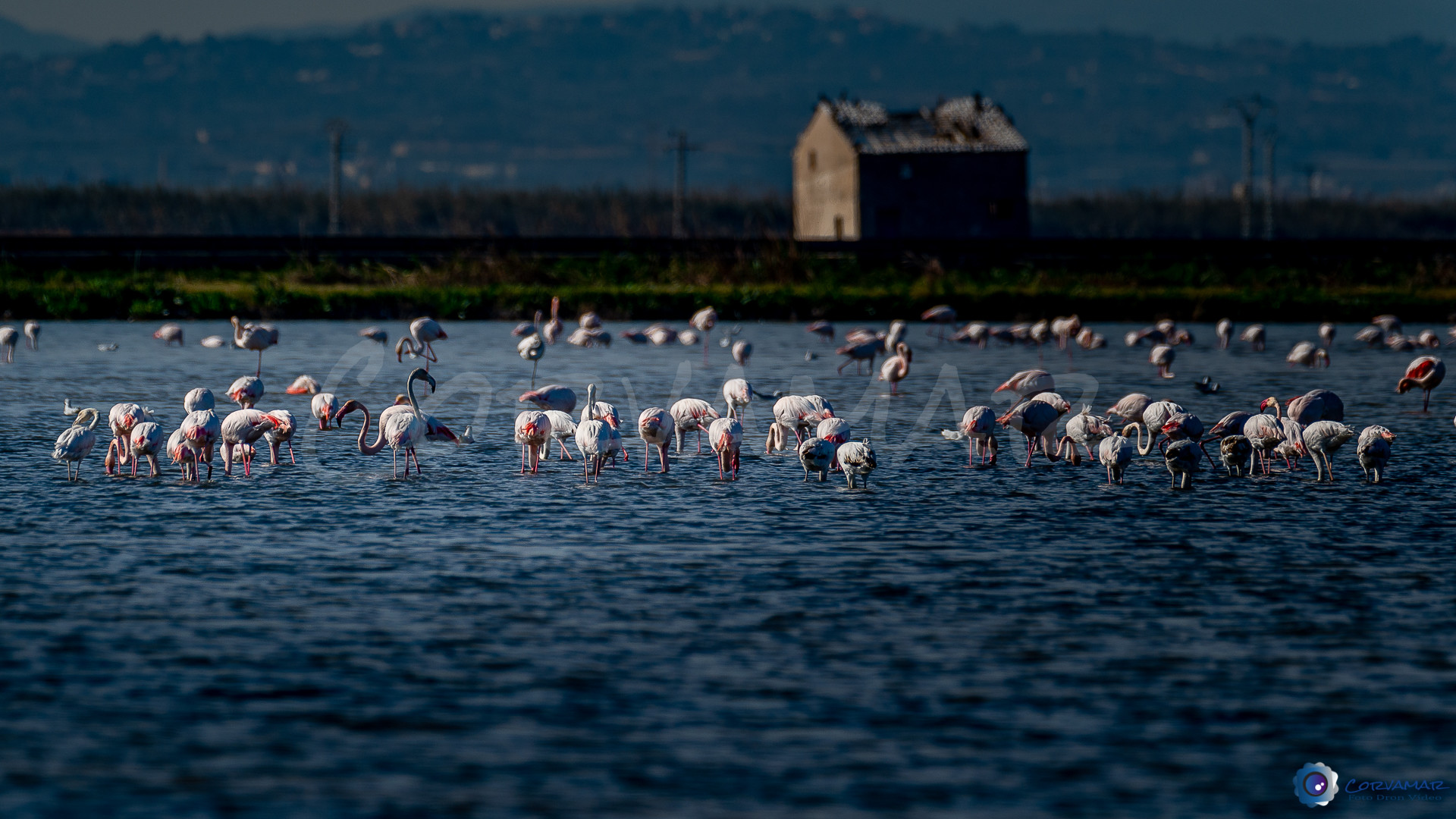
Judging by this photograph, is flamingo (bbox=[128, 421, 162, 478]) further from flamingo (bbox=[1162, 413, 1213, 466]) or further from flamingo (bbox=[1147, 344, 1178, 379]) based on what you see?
flamingo (bbox=[1147, 344, 1178, 379])

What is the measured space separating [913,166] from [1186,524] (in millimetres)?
55769

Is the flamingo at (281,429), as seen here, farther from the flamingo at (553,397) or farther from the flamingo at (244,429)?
the flamingo at (553,397)

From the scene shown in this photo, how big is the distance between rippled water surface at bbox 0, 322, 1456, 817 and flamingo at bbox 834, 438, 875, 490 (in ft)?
1.19

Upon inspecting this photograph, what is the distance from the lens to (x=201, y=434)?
37.8ft

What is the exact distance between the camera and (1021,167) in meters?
64.8

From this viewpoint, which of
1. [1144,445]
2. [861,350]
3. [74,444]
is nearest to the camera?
[74,444]

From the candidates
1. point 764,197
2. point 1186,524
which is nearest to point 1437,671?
point 1186,524

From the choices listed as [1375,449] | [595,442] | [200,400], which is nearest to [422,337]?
[200,400]

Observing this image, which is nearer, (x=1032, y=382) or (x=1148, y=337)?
(x=1032, y=382)

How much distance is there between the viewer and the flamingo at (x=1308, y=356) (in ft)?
74.1

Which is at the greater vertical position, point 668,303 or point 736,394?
point 668,303

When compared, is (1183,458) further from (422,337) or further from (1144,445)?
(422,337)

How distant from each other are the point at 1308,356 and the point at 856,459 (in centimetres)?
1320

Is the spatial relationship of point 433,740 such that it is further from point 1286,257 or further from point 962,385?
point 1286,257
